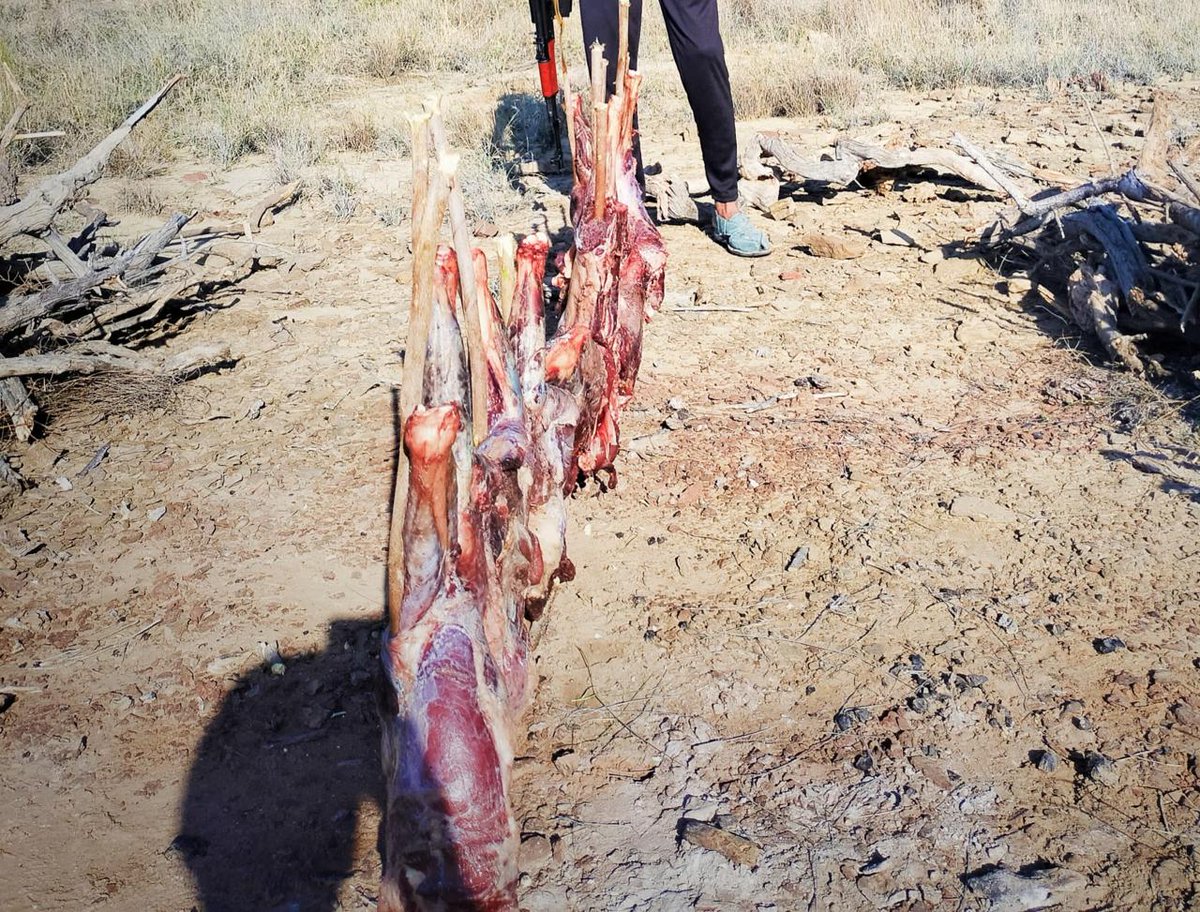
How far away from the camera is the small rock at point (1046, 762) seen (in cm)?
207

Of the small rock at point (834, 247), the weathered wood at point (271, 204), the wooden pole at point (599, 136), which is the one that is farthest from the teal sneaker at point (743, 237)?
the weathered wood at point (271, 204)

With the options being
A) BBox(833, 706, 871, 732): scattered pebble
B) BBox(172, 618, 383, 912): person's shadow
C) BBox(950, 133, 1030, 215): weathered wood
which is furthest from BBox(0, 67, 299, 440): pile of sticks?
BBox(950, 133, 1030, 215): weathered wood

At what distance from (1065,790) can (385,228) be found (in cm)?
479

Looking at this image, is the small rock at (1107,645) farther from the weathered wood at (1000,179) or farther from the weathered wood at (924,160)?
the weathered wood at (924,160)

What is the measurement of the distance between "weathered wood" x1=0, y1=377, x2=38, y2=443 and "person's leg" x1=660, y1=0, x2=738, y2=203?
3137 mm

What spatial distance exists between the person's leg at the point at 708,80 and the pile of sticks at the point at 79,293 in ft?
7.50

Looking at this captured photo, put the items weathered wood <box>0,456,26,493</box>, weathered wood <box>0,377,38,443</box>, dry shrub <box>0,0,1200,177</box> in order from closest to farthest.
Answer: weathered wood <box>0,456,26,493</box>
weathered wood <box>0,377,38,443</box>
dry shrub <box>0,0,1200,177</box>

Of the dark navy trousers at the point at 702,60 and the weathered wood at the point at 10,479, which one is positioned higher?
the dark navy trousers at the point at 702,60

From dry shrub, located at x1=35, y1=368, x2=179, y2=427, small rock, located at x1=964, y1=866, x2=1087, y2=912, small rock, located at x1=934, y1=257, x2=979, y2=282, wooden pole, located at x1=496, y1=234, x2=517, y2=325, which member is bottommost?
small rock, located at x1=964, y1=866, x2=1087, y2=912

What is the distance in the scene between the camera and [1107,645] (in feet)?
7.79

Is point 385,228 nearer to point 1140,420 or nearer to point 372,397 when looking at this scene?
point 372,397

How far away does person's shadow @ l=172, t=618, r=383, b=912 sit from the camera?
1962mm

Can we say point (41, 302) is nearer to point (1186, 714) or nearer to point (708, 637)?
point (708, 637)

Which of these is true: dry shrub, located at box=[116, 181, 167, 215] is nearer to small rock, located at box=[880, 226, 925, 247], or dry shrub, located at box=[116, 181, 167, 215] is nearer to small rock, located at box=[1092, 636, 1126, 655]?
small rock, located at box=[880, 226, 925, 247]
